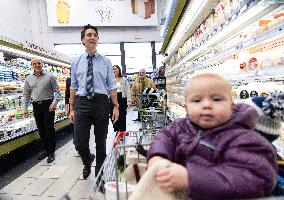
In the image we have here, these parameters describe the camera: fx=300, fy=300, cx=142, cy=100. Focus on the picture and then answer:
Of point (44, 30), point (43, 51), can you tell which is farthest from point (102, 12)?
point (43, 51)

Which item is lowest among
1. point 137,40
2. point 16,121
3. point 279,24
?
point 16,121

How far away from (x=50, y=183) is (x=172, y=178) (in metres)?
3.03

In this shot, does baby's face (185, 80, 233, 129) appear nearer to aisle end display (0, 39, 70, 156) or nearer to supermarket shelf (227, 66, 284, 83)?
supermarket shelf (227, 66, 284, 83)

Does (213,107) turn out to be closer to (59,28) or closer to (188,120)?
(188,120)

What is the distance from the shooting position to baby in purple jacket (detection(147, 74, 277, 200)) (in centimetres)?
97

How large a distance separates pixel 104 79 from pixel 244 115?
2.38m

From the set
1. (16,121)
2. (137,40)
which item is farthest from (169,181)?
(137,40)

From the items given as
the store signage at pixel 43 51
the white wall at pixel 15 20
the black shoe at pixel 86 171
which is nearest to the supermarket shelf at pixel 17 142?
the black shoe at pixel 86 171

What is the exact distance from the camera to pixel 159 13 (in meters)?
15.9

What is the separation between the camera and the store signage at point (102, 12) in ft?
47.6

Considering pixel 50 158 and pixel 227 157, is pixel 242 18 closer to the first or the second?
pixel 227 157

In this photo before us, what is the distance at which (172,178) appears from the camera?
972 millimetres

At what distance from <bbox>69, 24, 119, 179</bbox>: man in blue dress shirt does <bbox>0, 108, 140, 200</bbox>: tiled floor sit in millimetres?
392

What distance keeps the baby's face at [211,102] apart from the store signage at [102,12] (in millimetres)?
14416
